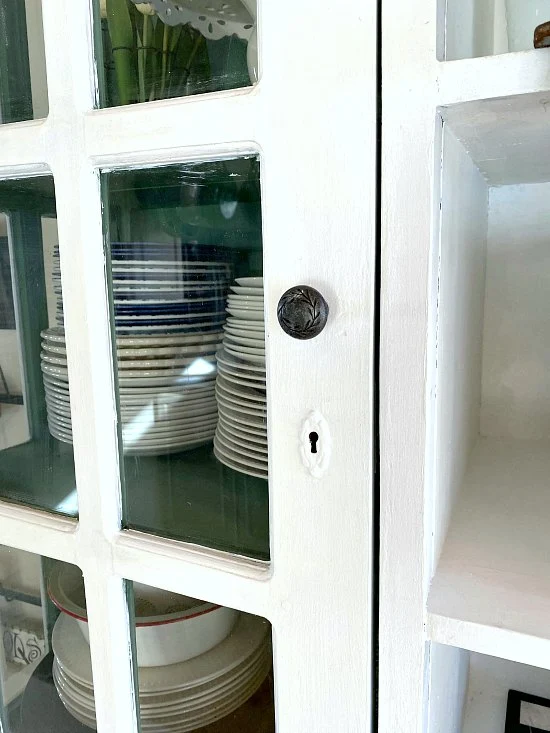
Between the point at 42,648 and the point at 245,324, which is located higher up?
the point at 245,324

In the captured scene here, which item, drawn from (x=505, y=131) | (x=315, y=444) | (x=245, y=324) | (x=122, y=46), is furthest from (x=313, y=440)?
(x=122, y=46)

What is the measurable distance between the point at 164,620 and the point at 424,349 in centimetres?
34

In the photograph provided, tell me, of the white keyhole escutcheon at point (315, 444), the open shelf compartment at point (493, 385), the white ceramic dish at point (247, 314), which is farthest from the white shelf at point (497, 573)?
the white ceramic dish at point (247, 314)

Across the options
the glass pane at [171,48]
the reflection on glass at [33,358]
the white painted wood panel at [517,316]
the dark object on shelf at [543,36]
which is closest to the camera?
the dark object on shelf at [543,36]

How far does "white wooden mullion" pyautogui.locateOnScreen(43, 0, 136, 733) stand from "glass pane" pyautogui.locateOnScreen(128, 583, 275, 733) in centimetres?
2

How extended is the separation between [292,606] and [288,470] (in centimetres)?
10

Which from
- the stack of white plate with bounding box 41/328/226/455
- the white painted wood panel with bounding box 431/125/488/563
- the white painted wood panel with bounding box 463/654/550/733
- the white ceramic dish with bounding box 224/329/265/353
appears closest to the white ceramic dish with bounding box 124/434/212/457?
the stack of white plate with bounding box 41/328/226/455

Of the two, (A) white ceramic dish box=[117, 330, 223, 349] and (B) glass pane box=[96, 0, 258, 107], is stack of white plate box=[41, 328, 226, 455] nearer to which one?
(A) white ceramic dish box=[117, 330, 223, 349]

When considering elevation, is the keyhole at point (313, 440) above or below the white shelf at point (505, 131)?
below

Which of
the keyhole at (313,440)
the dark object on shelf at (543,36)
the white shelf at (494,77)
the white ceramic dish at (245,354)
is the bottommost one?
the keyhole at (313,440)

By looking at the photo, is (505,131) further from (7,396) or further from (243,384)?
(7,396)

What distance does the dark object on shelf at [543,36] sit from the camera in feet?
0.98

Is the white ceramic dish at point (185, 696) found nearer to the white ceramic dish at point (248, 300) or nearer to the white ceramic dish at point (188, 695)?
A: the white ceramic dish at point (188, 695)

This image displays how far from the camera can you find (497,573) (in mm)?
393
